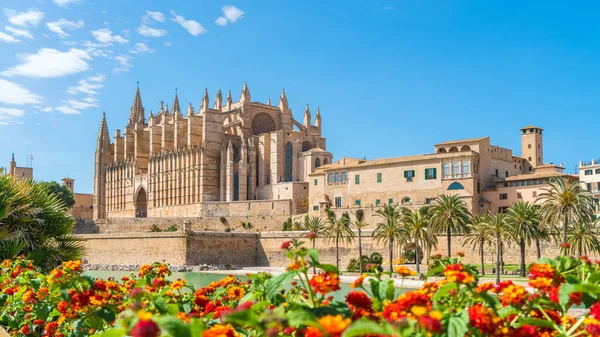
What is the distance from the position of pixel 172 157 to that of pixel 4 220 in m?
61.4

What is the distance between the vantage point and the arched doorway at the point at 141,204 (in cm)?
7956

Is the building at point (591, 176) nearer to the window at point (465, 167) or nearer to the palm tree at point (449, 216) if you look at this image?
the window at point (465, 167)

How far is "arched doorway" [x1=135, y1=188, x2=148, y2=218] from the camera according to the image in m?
79.6

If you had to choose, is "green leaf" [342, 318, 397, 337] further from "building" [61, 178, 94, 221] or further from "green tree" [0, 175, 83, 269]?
"building" [61, 178, 94, 221]

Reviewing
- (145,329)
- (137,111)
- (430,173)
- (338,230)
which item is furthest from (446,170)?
(137,111)

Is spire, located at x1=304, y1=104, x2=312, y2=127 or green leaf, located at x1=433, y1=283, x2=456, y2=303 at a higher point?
spire, located at x1=304, y1=104, x2=312, y2=127

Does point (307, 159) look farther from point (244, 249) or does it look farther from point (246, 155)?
point (244, 249)

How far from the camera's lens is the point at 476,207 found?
4666 cm

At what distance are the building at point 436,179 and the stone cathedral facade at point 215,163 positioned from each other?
5.35 meters

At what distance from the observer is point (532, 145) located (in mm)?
Answer: 64250

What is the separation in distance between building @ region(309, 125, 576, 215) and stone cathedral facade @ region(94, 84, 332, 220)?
17.6 ft

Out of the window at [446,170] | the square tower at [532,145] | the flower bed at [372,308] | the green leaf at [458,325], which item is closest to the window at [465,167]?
the window at [446,170]

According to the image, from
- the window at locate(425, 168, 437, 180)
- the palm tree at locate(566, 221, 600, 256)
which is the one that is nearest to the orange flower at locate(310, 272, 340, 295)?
the palm tree at locate(566, 221, 600, 256)

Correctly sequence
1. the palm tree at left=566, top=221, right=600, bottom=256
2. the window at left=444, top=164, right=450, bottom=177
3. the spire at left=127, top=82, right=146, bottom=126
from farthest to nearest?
1. the spire at left=127, top=82, right=146, bottom=126
2. the window at left=444, top=164, right=450, bottom=177
3. the palm tree at left=566, top=221, right=600, bottom=256
